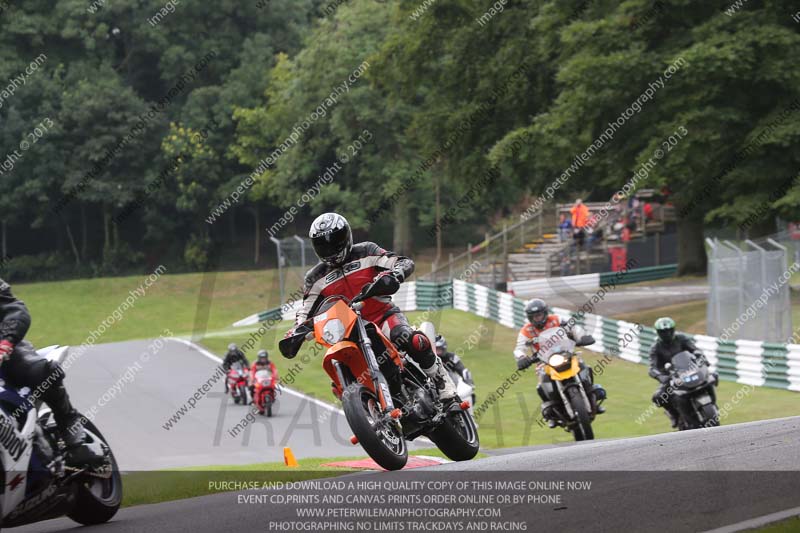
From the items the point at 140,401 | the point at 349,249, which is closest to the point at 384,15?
the point at 140,401

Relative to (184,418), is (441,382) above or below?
above

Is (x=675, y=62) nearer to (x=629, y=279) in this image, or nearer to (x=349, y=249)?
(x=629, y=279)

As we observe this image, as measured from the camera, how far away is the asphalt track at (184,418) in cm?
1931

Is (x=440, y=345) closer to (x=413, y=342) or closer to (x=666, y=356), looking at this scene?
(x=666, y=356)

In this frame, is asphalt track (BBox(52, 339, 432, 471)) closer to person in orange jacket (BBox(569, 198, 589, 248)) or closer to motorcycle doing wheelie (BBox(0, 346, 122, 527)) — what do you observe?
motorcycle doing wheelie (BBox(0, 346, 122, 527))

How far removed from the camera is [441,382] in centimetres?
980

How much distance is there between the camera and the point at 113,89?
6556 cm

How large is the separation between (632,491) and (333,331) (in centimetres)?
250

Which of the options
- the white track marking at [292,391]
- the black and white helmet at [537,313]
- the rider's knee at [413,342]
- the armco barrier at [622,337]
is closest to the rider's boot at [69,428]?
the rider's knee at [413,342]

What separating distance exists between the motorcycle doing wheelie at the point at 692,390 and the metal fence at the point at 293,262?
24873mm

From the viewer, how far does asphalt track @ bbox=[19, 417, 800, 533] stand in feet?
22.8

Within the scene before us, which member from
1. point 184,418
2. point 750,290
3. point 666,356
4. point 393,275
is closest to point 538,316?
point 666,356

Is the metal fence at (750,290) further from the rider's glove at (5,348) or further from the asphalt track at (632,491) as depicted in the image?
the rider's glove at (5,348)

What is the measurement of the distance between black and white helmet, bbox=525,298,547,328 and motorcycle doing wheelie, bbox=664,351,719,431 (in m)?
1.58
